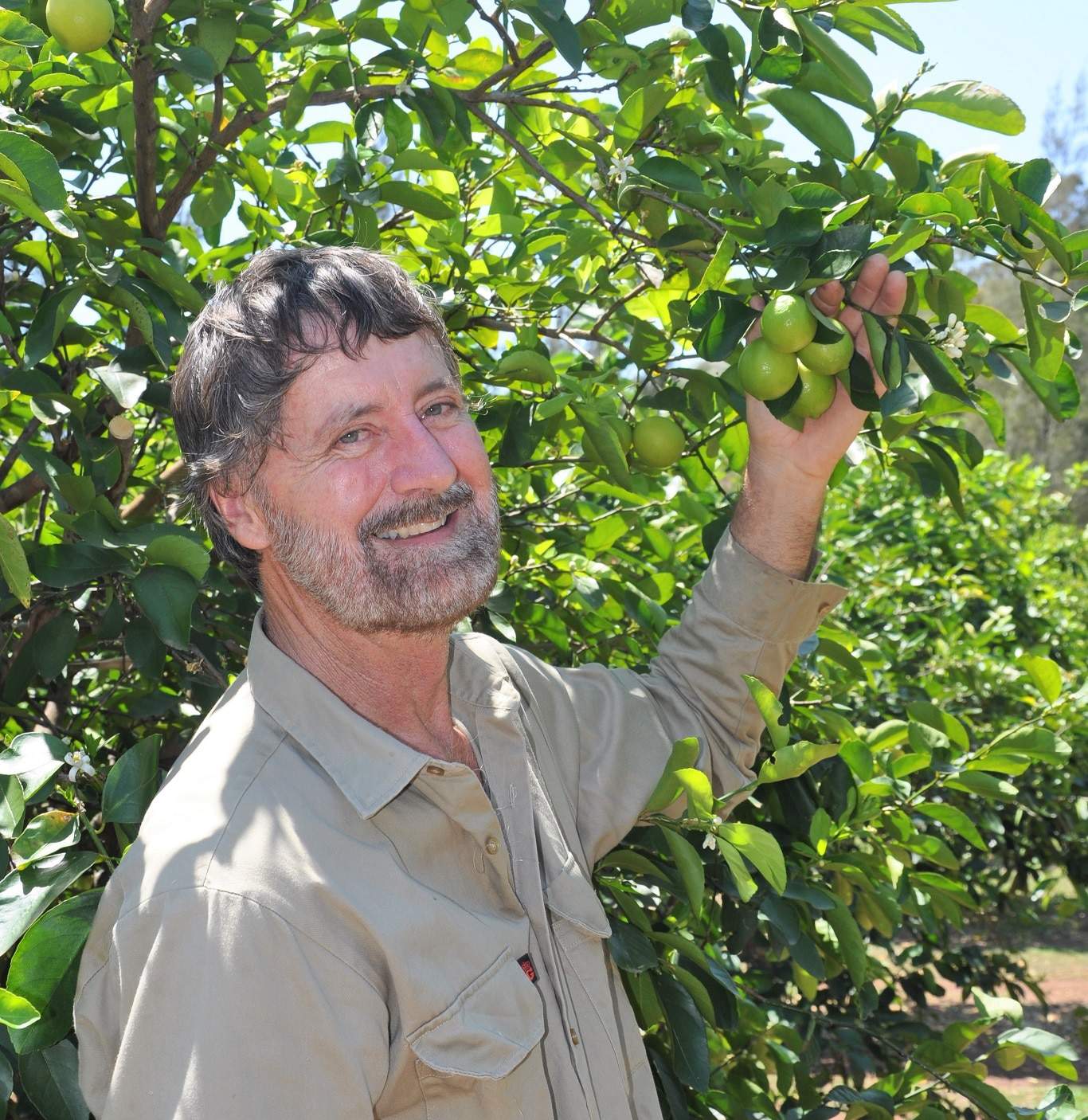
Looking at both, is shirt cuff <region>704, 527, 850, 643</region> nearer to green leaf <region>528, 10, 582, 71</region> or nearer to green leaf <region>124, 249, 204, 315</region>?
green leaf <region>528, 10, 582, 71</region>

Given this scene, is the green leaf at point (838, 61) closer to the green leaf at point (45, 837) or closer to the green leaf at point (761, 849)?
the green leaf at point (761, 849)

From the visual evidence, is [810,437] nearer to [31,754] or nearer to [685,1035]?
[685,1035]

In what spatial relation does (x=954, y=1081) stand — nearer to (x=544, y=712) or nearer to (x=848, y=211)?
(x=544, y=712)

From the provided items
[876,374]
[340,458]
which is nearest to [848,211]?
[876,374]

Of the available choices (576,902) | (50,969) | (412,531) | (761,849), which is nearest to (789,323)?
(412,531)

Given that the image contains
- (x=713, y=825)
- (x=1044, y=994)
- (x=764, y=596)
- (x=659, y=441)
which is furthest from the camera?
(x=1044, y=994)

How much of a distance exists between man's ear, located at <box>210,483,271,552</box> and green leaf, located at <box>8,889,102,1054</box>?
0.54 metres

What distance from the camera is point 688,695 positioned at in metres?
1.92

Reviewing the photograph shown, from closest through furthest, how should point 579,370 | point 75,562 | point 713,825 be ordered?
point 713,825 < point 75,562 < point 579,370

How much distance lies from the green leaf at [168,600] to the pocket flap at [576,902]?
1.87 ft

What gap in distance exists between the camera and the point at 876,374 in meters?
1.68

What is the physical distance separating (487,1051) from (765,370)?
0.85 m

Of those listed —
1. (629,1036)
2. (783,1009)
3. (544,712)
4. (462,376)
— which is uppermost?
(462,376)

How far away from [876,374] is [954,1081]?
128 centimetres
